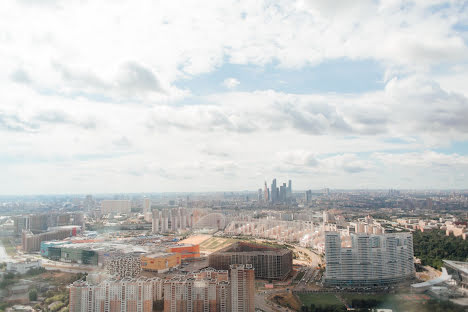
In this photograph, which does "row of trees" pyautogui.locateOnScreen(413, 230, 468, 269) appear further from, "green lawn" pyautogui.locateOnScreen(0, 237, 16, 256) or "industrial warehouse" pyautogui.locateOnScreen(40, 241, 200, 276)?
"green lawn" pyautogui.locateOnScreen(0, 237, 16, 256)

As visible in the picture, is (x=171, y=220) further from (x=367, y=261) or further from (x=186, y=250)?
(x=367, y=261)

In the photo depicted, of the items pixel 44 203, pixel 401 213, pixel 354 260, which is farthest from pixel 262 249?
pixel 401 213

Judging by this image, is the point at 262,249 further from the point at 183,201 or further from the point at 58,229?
the point at 183,201

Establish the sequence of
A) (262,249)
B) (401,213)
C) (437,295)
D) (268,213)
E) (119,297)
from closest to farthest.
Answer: (119,297)
(437,295)
(262,249)
(401,213)
(268,213)

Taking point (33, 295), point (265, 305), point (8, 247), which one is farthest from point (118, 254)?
point (265, 305)

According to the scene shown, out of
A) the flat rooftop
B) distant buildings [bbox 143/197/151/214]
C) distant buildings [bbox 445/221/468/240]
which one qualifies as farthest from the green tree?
distant buildings [bbox 143/197/151/214]

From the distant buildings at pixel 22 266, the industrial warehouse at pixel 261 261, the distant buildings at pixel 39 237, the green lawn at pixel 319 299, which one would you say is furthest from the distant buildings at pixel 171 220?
the green lawn at pixel 319 299
